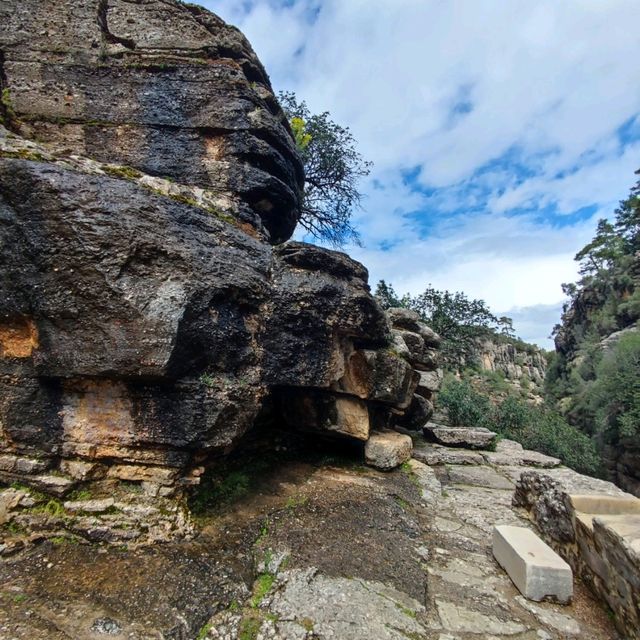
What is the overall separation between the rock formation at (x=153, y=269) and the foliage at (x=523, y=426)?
6.56 metres

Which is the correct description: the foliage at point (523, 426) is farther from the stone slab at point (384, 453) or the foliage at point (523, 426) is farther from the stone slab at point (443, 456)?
the stone slab at point (384, 453)

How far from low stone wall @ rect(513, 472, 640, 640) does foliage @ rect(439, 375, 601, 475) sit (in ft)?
24.7

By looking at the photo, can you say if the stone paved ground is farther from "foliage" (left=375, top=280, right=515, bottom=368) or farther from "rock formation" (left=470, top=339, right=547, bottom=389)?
"rock formation" (left=470, top=339, right=547, bottom=389)

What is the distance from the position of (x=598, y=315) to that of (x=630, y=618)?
95.5 feet

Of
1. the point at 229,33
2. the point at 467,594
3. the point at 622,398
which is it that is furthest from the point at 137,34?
the point at 622,398

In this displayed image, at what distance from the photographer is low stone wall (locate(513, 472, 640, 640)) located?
2.96 m

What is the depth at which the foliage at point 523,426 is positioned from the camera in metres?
11.7

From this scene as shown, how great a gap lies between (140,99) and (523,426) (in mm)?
13640

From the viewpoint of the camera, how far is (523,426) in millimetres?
12852

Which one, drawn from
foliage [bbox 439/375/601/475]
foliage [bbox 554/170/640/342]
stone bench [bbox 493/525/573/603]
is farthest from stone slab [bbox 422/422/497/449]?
foliage [bbox 554/170/640/342]

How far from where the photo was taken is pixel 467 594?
340 cm

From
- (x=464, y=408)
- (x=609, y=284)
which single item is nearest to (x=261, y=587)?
(x=464, y=408)

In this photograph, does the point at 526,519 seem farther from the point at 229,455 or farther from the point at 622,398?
the point at 622,398

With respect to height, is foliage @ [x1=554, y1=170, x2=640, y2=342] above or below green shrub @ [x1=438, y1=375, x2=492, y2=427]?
above
